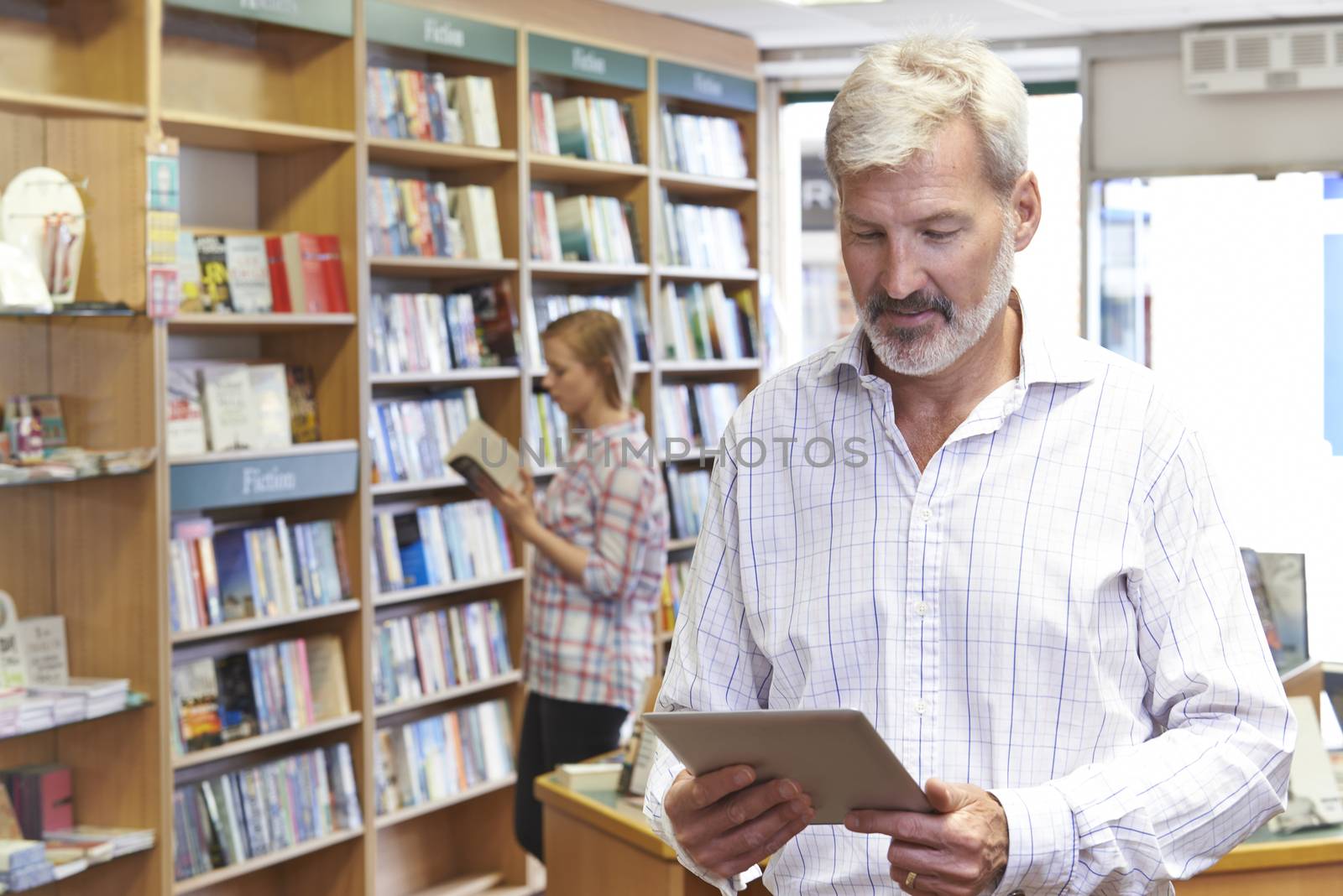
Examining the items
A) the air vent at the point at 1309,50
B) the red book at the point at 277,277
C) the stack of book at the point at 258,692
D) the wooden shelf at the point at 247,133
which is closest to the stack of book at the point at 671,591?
the stack of book at the point at 258,692

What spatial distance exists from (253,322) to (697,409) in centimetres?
237

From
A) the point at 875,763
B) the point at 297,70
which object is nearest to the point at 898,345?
the point at 875,763

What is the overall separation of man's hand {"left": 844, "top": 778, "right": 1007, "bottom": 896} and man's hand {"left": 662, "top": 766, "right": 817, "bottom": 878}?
8cm

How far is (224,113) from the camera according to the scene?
4180 mm

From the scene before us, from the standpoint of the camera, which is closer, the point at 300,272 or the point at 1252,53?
the point at 300,272

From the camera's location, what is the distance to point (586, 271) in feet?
17.1

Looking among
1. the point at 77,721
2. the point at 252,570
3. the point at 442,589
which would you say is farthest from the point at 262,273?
the point at 77,721

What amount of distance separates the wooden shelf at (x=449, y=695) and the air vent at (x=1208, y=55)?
11.4 ft

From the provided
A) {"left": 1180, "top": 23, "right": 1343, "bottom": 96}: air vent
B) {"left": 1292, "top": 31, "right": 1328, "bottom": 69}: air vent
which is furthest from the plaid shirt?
{"left": 1292, "top": 31, "right": 1328, "bottom": 69}: air vent

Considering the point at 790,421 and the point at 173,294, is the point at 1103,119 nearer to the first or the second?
the point at 173,294

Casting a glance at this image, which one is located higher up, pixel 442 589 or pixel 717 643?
pixel 717 643

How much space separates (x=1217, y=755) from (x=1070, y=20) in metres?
4.72

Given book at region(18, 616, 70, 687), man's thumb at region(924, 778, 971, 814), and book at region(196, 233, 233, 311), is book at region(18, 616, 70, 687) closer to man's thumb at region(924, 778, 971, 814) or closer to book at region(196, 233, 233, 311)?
book at region(196, 233, 233, 311)

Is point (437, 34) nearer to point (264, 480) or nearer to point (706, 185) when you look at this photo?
point (264, 480)
